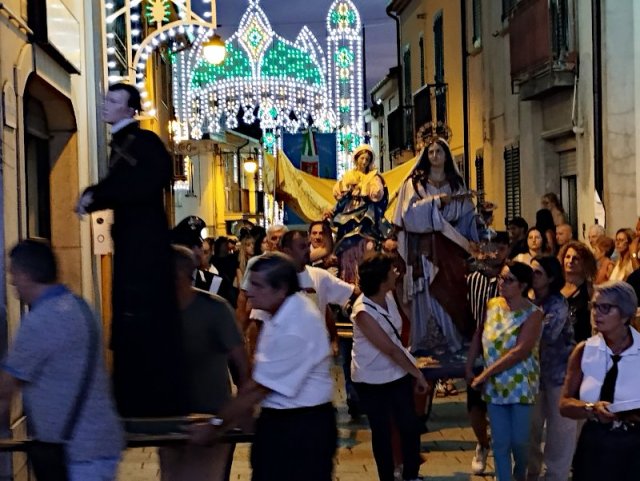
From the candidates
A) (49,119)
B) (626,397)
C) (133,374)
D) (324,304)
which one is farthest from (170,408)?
(49,119)

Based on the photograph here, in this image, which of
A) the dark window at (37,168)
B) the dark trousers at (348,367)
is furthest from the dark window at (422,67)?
the dark trousers at (348,367)

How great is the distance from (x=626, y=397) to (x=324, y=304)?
395 centimetres

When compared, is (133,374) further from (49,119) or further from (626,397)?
(49,119)

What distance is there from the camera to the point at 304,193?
21844mm

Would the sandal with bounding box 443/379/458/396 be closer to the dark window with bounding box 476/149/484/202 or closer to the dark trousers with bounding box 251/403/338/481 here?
the dark trousers with bounding box 251/403/338/481

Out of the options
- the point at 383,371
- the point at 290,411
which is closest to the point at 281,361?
the point at 290,411

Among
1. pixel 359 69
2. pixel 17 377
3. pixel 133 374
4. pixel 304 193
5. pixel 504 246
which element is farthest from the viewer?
pixel 359 69

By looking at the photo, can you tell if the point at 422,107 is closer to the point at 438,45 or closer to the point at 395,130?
the point at 438,45

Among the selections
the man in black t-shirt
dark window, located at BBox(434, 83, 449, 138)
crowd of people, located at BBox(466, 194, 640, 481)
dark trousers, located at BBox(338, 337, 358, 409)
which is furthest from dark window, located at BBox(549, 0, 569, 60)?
the man in black t-shirt

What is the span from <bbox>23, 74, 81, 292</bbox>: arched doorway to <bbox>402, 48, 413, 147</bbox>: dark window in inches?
877

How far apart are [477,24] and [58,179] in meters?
15.7

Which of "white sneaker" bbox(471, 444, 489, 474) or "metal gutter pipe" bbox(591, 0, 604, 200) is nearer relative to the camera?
"white sneaker" bbox(471, 444, 489, 474)

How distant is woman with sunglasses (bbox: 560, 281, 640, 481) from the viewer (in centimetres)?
648

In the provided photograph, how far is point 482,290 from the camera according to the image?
11531 millimetres
